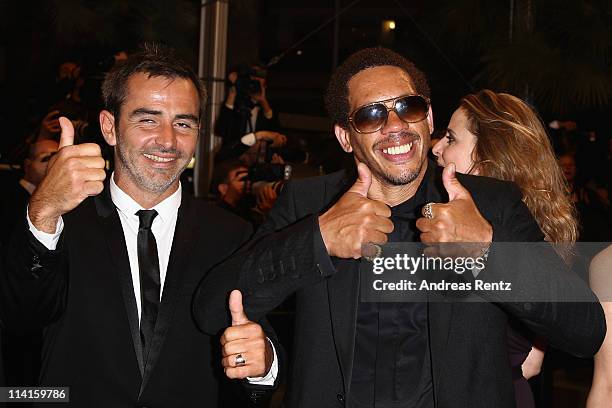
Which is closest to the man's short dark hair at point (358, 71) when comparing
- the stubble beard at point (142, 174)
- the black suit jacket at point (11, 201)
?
the stubble beard at point (142, 174)

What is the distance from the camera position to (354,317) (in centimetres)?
202

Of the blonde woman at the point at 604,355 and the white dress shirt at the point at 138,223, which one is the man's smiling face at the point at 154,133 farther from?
the blonde woman at the point at 604,355

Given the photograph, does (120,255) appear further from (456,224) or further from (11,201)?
(11,201)

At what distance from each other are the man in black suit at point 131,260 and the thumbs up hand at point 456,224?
0.55 m

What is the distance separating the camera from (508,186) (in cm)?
216

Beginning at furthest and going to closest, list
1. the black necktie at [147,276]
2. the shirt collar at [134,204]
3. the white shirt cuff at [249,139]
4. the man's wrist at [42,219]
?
the white shirt cuff at [249,139], the shirt collar at [134,204], the black necktie at [147,276], the man's wrist at [42,219]

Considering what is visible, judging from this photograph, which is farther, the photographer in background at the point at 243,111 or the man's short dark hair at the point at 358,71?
the photographer in background at the point at 243,111

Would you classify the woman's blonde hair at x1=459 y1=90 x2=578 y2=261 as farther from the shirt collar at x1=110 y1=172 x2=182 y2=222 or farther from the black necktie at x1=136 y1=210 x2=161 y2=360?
the black necktie at x1=136 y1=210 x2=161 y2=360

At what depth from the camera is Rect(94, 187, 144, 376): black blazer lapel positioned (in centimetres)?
223

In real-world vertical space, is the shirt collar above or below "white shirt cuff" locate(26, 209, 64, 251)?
above

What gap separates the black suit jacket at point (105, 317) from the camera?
2115 millimetres

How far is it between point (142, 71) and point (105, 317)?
0.80 meters

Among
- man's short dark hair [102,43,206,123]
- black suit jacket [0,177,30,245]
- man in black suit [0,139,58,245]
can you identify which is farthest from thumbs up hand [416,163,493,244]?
man in black suit [0,139,58,245]

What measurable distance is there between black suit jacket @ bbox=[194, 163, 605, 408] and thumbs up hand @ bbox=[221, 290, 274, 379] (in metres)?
0.06
